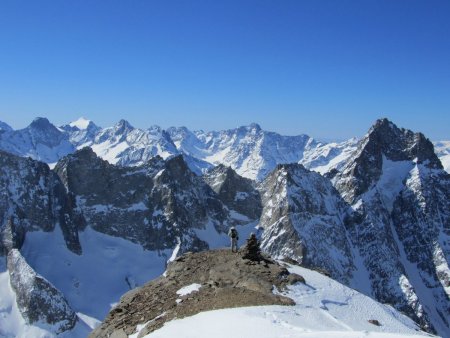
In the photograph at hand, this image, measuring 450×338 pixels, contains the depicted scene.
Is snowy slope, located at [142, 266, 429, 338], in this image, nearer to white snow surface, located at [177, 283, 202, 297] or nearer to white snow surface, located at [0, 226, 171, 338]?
white snow surface, located at [177, 283, 202, 297]

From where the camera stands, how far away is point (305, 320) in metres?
30.0

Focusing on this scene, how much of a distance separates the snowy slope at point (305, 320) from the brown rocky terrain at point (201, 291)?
61.8 inches

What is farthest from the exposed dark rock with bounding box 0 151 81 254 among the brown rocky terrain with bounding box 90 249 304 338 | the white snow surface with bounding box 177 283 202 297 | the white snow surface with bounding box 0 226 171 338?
the white snow surface with bounding box 177 283 202 297

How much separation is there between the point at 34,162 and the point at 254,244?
17348cm

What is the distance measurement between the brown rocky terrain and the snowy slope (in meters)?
1.57

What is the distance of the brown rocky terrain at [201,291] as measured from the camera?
33844 millimetres

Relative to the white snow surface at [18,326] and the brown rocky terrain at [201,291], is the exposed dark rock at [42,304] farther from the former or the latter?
the brown rocky terrain at [201,291]

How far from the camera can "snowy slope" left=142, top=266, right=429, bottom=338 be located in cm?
2695

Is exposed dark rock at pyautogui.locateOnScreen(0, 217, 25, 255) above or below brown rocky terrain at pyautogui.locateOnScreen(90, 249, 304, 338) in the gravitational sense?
above

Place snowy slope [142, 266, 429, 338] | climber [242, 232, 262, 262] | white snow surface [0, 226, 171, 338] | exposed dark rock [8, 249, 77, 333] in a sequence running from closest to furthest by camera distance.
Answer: snowy slope [142, 266, 429, 338] → climber [242, 232, 262, 262] → exposed dark rock [8, 249, 77, 333] → white snow surface [0, 226, 171, 338]

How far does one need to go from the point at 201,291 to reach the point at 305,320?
10080 mm

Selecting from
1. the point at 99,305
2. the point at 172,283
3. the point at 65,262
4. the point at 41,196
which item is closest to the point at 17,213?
the point at 41,196

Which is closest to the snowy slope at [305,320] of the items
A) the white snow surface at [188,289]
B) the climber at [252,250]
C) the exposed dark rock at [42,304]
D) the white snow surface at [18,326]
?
the climber at [252,250]

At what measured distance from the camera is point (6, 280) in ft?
543
